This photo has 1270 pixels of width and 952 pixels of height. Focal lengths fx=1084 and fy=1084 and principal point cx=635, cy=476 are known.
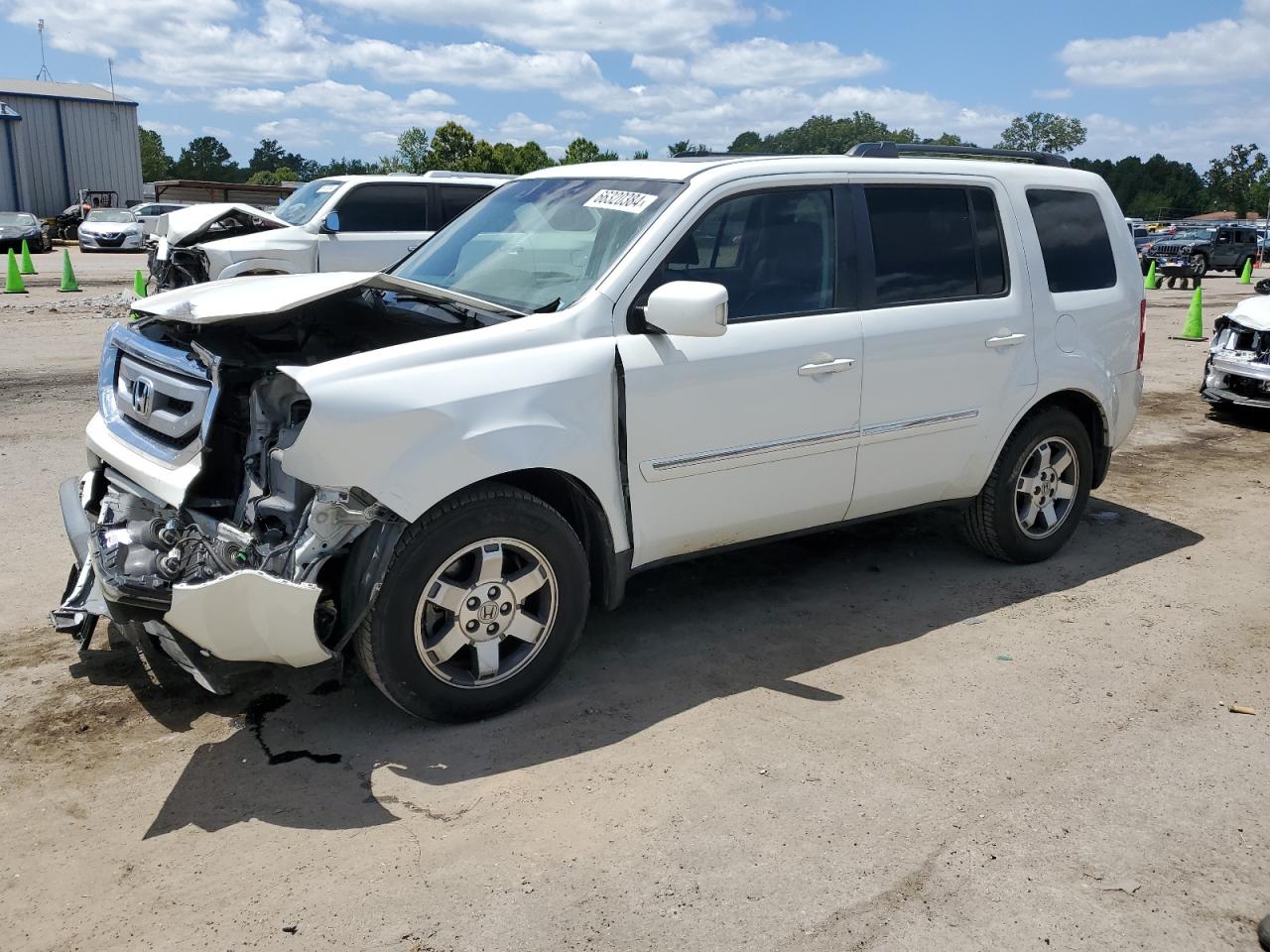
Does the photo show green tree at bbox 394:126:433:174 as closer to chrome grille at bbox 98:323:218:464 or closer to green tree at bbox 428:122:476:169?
green tree at bbox 428:122:476:169

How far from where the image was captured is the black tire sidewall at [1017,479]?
5.46m

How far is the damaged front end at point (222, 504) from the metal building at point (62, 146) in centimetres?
5139

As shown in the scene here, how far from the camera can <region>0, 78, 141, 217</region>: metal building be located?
4781 cm

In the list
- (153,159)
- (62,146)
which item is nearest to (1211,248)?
(62,146)

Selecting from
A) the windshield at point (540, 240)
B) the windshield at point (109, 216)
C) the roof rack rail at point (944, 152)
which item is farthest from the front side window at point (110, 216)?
the roof rack rail at point (944, 152)

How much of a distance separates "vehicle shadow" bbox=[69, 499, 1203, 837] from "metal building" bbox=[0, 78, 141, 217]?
170 ft

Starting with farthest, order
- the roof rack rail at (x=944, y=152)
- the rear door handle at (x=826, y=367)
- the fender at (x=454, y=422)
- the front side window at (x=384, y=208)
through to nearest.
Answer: the front side window at (x=384, y=208), the roof rack rail at (x=944, y=152), the rear door handle at (x=826, y=367), the fender at (x=454, y=422)

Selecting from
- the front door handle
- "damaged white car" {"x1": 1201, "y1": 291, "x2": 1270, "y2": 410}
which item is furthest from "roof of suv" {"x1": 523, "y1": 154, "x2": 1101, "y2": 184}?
"damaged white car" {"x1": 1201, "y1": 291, "x2": 1270, "y2": 410}

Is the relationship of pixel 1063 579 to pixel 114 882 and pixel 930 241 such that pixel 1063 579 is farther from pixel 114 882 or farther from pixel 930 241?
pixel 114 882

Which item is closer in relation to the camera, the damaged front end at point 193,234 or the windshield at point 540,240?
the windshield at point 540,240

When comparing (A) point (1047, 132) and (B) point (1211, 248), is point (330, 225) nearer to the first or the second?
(B) point (1211, 248)

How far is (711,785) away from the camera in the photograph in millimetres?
3609

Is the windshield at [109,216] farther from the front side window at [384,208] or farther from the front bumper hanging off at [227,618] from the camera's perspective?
the front bumper hanging off at [227,618]

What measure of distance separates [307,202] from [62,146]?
146 feet
